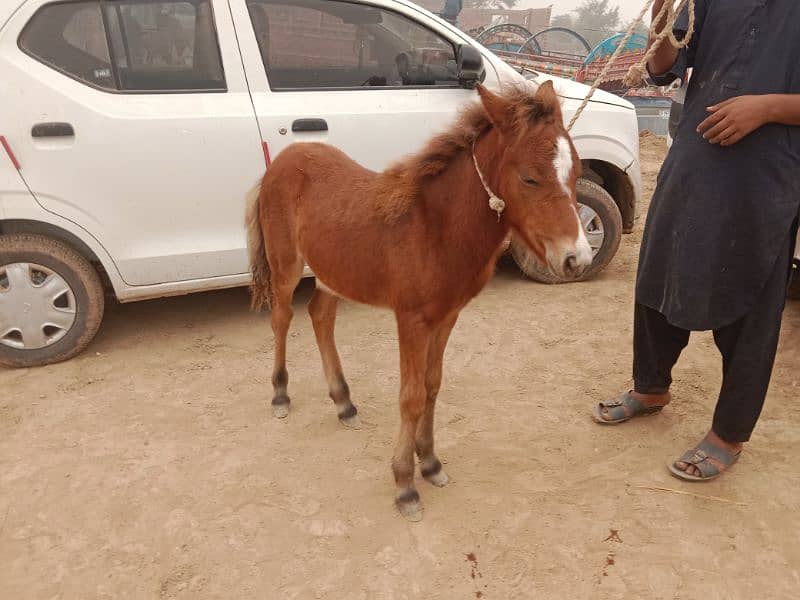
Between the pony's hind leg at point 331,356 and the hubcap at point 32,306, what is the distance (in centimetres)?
164

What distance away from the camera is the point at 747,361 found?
2322 mm

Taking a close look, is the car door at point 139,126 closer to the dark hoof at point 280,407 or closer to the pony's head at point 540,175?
the dark hoof at point 280,407

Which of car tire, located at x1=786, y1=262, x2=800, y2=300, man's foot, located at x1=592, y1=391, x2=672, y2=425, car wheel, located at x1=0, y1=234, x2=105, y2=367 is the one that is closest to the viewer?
man's foot, located at x1=592, y1=391, x2=672, y2=425

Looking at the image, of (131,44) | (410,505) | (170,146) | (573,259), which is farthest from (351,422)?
(131,44)

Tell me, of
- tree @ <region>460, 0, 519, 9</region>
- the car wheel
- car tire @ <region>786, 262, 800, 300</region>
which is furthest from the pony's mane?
tree @ <region>460, 0, 519, 9</region>

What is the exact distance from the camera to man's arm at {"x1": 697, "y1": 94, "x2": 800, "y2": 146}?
6.39ft

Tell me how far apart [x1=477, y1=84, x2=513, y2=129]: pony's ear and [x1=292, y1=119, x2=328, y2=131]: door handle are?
1.94 m

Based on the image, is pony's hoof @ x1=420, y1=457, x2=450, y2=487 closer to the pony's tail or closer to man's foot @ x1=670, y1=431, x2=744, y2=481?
man's foot @ x1=670, y1=431, x2=744, y2=481

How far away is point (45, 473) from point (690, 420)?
128 inches

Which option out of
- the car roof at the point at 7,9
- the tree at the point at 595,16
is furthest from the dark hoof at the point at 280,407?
the tree at the point at 595,16

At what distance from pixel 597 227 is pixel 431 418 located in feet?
8.76

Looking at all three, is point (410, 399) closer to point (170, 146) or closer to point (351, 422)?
point (351, 422)

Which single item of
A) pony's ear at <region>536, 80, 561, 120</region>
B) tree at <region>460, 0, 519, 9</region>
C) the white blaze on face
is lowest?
the white blaze on face

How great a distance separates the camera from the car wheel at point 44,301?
3.27 meters
